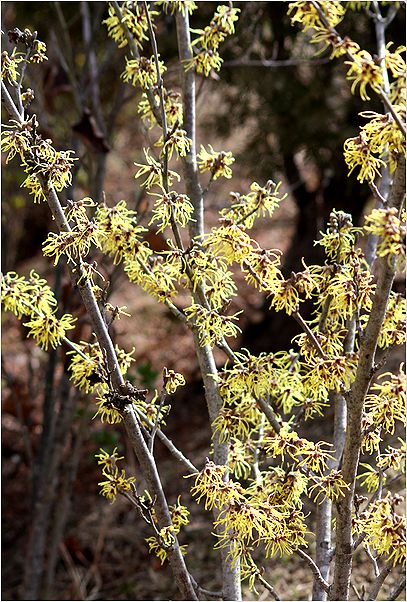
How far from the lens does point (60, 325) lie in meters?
1.42

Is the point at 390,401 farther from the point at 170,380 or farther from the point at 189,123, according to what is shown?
the point at 189,123

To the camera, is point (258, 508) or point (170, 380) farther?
point (170, 380)

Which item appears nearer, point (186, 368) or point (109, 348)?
point (109, 348)

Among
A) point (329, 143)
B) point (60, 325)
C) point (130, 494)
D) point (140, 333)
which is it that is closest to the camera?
point (60, 325)

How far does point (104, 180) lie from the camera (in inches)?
125

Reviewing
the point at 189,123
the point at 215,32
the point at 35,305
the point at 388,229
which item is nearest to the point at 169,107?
the point at 189,123

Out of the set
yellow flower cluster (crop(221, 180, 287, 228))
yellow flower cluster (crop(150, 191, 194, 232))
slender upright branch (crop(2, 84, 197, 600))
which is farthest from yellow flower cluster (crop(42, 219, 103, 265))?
yellow flower cluster (crop(221, 180, 287, 228))

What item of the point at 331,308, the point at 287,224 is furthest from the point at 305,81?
the point at 331,308

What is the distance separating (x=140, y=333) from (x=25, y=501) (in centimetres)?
181

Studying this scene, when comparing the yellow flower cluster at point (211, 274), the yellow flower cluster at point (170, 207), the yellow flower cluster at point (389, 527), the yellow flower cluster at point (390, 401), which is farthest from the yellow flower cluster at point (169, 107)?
the yellow flower cluster at point (389, 527)

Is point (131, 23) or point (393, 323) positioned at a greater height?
point (131, 23)

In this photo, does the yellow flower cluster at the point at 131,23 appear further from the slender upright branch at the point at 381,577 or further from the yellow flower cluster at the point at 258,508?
the slender upright branch at the point at 381,577

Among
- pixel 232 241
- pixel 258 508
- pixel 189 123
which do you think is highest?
pixel 189 123

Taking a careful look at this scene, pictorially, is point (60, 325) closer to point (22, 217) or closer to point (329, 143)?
point (329, 143)
